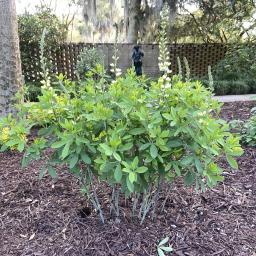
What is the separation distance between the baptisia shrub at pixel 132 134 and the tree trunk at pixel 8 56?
5.97ft

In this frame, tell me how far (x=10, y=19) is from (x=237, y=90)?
24.6 ft

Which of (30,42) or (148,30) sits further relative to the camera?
(148,30)

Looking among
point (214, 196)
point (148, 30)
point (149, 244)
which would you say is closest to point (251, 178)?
point (214, 196)

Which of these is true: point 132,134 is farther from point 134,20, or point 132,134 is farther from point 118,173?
point 134,20

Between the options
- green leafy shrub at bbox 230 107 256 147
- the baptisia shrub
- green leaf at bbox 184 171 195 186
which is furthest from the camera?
green leafy shrub at bbox 230 107 256 147

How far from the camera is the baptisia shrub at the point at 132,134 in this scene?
63.8 inches

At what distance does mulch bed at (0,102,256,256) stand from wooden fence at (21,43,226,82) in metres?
7.39

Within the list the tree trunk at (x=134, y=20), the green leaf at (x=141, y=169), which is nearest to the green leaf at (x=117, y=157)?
the green leaf at (x=141, y=169)

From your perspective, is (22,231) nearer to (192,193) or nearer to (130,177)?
(130,177)

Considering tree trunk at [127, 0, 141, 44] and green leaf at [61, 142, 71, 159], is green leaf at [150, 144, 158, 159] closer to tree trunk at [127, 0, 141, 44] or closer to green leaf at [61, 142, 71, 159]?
green leaf at [61, 142, 71, 159]

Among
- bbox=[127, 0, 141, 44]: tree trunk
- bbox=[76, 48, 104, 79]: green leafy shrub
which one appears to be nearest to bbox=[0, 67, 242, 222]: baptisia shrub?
bbox=[76, 48, 104, 79]: green leafy shrub

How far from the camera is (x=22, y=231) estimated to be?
80.5 inches

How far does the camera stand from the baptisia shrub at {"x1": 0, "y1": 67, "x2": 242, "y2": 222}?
162 centimetres

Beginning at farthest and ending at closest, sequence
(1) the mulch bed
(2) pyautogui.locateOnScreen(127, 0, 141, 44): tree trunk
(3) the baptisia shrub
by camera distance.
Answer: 1. (2) pyautogui.locateOnScreen(127, 0, 141, 44): tree trunk
2. (1) the mulch bed
3. (3) the baptisia shrub
